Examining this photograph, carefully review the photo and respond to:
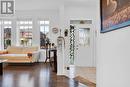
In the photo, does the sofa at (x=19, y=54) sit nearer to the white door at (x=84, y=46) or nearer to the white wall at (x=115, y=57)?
the white door at (x=84, y=46)

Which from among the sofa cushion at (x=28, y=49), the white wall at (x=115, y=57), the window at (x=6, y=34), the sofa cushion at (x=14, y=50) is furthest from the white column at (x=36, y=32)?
the white wall at (x=115, y=57)

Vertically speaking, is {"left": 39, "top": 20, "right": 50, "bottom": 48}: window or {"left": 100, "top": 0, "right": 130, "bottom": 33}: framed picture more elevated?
{"left": 39, "top": 20, "right": 50, "bottom": 48}: window

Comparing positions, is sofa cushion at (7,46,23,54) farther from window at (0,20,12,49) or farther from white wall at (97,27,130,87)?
white wall at (97,27,130,87)

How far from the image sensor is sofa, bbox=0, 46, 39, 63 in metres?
11.5

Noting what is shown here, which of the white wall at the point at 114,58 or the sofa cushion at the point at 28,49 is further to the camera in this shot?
the sofa cushion at the point at 28,49

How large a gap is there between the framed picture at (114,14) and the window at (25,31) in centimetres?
1085

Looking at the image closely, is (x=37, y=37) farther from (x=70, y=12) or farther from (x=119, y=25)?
(x=119, y=25)

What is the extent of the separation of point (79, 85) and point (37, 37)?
7371 millimetres

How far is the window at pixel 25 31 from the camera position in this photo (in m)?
13.5

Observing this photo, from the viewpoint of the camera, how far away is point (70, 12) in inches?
414

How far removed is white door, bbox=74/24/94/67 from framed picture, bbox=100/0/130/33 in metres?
7.82

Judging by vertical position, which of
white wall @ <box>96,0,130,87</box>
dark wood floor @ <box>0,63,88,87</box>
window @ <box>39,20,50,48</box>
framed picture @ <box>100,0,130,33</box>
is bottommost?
dark wood floor @ <box>0,63,88,87</box>

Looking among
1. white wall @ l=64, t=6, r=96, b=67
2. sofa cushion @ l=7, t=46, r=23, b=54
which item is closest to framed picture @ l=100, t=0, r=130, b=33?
white wall @ l=64, t=6, r=96, b=67

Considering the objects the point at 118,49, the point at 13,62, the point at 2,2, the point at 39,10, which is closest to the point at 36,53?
the point at 13,62
